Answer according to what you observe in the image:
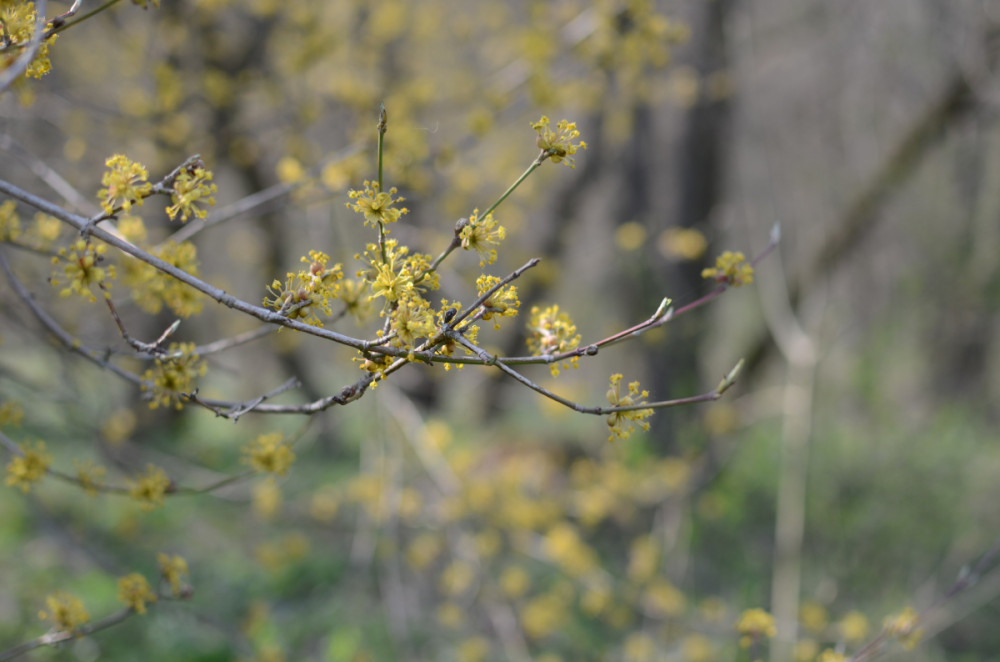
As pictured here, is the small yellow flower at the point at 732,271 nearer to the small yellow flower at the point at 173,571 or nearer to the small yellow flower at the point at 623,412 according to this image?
the small yellow flower at the point at 623,412

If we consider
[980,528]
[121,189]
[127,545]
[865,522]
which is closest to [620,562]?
[865,522]

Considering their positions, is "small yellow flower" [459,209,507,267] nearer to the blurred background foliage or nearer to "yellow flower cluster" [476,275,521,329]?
"yellow flower cluster" [476,275,521,329]

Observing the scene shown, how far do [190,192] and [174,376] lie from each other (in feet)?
1.42

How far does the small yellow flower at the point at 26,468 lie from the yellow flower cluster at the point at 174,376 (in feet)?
1.68

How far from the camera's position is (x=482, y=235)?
139 centimetres

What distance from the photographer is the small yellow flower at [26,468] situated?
1829 mm

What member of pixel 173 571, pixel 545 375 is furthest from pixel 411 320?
pixel 545 375

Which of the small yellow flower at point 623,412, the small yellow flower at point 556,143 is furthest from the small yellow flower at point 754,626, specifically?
the small yellow flower at point 556,143

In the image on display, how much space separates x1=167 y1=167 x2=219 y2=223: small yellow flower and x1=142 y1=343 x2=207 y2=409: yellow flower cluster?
1.04 ft

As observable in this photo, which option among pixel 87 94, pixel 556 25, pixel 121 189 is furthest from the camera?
pixel 87 94

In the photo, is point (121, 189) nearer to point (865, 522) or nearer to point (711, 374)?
point (865, 522)

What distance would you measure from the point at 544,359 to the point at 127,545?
5268 millimetres

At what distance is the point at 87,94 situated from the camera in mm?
6234

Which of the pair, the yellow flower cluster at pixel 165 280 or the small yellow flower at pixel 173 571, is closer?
the yellow flower cluster at pixel 165 280
